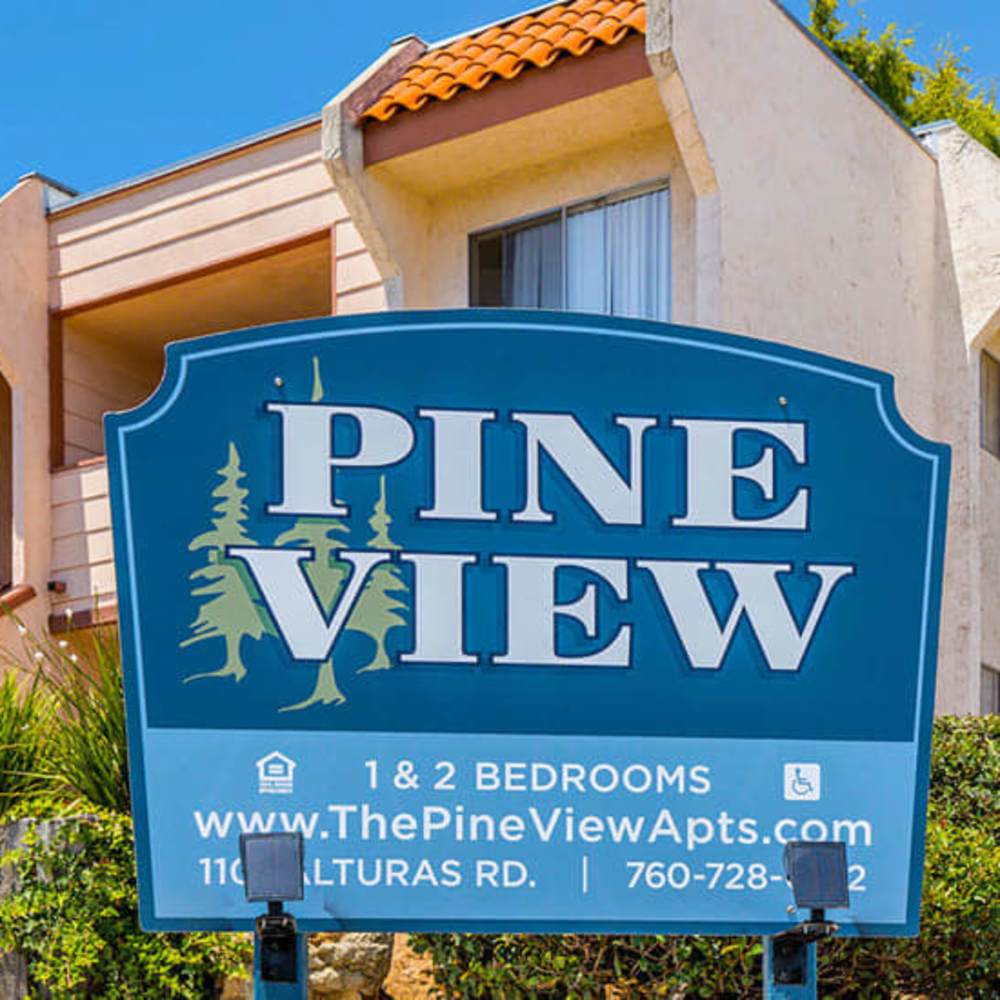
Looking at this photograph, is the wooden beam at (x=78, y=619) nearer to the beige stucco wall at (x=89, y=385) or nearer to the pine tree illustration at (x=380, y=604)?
the beige stucco wall at (x=89, y=385)

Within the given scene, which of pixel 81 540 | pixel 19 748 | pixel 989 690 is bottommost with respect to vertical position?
pixel 989 690

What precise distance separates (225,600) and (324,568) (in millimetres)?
382

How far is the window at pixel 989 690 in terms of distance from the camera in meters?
16.3

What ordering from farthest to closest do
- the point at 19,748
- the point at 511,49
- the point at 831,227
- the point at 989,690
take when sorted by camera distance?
1. the point at 989,690
2. the point at 831,227
3. the point at 511,49
4. the point at 19,748

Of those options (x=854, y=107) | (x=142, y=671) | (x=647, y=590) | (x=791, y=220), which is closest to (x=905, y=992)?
(x=647, y=590)

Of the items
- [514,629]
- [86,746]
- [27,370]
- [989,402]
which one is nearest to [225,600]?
[514,629]

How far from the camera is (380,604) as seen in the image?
655 centimetres

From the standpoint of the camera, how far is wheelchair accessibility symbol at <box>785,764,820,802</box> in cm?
663

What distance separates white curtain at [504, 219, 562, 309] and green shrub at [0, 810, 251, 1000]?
20.9 ft

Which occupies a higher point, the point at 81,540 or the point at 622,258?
the point at 622,258

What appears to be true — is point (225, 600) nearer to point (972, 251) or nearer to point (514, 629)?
point (514, 629)

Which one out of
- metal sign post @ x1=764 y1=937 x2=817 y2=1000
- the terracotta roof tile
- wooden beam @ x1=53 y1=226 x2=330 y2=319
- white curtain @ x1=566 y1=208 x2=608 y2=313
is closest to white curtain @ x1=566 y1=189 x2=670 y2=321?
white curtain @ x1=566 y1=208 x2=608 y2=313

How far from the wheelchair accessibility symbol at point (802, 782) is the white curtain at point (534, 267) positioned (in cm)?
791

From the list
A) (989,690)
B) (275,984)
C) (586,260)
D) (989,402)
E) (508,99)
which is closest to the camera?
(275,984)
